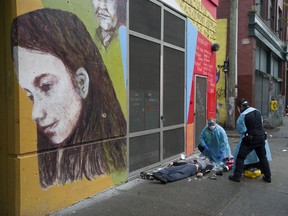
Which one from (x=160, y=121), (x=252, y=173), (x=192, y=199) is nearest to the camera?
(x=192, y=199)

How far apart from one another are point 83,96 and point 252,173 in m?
3.81

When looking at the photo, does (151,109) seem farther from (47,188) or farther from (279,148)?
(279,148)

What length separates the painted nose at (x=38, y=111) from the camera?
4371 mm

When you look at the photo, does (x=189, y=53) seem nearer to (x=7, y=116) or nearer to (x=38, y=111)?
(x=38, y=111)

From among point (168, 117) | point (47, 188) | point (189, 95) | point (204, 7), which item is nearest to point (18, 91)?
point (47, 188)

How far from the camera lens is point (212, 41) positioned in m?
11.0

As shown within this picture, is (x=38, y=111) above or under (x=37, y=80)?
under

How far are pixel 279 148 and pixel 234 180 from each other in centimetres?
506

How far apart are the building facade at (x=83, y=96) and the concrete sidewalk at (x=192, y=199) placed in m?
0.27

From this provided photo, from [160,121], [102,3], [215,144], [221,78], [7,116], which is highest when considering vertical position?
[102,3]

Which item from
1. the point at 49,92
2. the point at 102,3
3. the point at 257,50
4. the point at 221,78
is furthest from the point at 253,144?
the point at 257,50

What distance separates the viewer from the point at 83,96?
523cm

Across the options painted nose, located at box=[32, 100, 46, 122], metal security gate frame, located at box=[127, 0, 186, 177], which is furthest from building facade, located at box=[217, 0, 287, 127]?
painted nose, located at box=[32, 100, 46, 122]

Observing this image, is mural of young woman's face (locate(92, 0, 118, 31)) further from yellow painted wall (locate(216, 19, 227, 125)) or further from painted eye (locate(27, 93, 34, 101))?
yellow painted wall (locate(216, 19, 227, 125))
